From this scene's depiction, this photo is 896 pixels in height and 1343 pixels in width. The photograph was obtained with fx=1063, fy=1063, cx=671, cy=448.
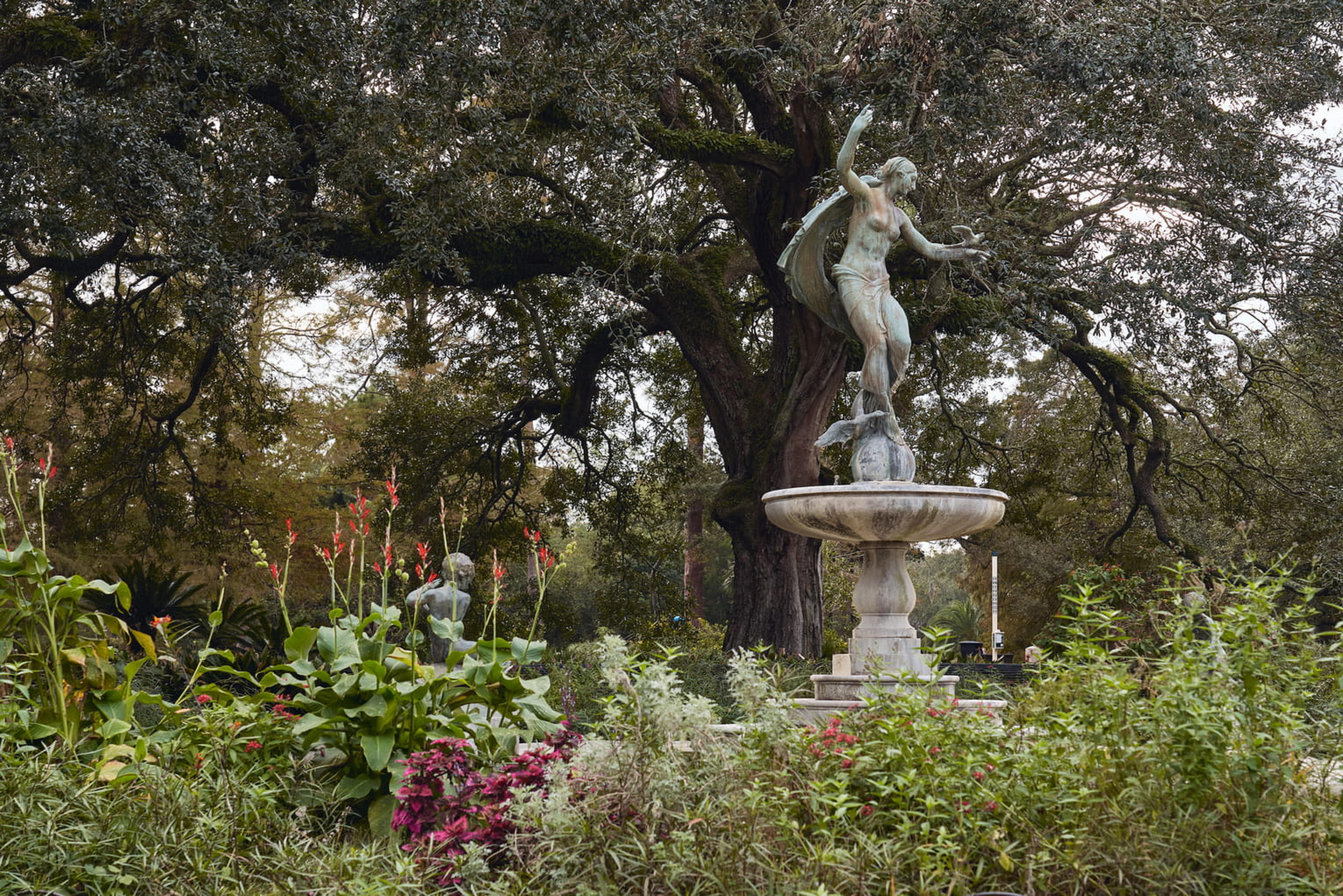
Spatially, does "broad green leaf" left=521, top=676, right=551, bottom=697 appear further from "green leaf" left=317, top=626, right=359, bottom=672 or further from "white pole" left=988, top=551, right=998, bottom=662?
"white pole" left=988, top=551, right=998, bottom=662

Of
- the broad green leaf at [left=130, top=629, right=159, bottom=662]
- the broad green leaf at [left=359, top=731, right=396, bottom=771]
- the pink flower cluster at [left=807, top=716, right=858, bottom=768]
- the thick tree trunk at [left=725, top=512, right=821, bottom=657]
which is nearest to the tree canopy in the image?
the thick tree trunk at [left=725, top=512, right=821, bottom=657]

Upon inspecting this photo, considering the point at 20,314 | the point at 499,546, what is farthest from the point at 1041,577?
the point at 20,314

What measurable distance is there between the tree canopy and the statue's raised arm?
1.24m

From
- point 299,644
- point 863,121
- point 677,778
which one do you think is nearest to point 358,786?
A: point 299,644

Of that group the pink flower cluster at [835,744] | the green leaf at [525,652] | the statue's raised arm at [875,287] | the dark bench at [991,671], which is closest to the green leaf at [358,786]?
the green leaf at [525,652]

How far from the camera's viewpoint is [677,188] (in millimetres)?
13203

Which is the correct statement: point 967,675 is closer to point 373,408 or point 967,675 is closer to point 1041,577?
point 1041,577

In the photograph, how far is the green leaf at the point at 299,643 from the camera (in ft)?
13.7

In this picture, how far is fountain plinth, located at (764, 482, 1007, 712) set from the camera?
636cm

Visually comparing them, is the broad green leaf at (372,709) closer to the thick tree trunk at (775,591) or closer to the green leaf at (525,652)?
the green leaf at (525,652)

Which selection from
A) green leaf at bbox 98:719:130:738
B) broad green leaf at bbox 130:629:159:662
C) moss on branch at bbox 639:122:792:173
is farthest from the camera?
moss on branch at bbox 639:122:792:173

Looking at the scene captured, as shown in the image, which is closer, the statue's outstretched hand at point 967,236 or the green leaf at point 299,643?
the green leaf at point 299,643

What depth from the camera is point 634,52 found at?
8.45 metres

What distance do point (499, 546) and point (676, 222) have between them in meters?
5.16
